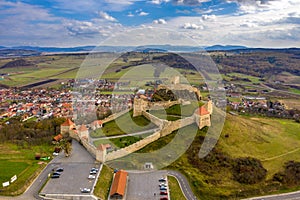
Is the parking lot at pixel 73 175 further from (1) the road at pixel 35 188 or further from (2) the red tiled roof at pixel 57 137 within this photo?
(2) the red tiled roof at pixel 57 137

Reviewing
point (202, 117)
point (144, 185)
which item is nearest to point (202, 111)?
point (202, 117)

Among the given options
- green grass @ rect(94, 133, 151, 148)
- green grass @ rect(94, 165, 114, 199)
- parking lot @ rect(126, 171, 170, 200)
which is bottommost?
parking lot @ rect(126, 171, 170, 200)

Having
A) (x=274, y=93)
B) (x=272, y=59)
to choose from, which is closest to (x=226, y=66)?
(x=272, y=59)

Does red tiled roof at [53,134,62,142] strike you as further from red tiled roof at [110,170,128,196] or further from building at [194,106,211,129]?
building at [194,106,211,129]

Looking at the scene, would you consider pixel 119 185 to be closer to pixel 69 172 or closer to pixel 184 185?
pixel 69 172

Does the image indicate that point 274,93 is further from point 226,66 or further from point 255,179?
point 255,179

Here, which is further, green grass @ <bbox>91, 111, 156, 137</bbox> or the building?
green grass @ <bbox>91, 111, 156, 137</bbox>

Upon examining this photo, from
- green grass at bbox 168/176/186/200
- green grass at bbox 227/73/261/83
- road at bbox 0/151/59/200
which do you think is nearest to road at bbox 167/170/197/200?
green grass at bbox 168/176/186/200
